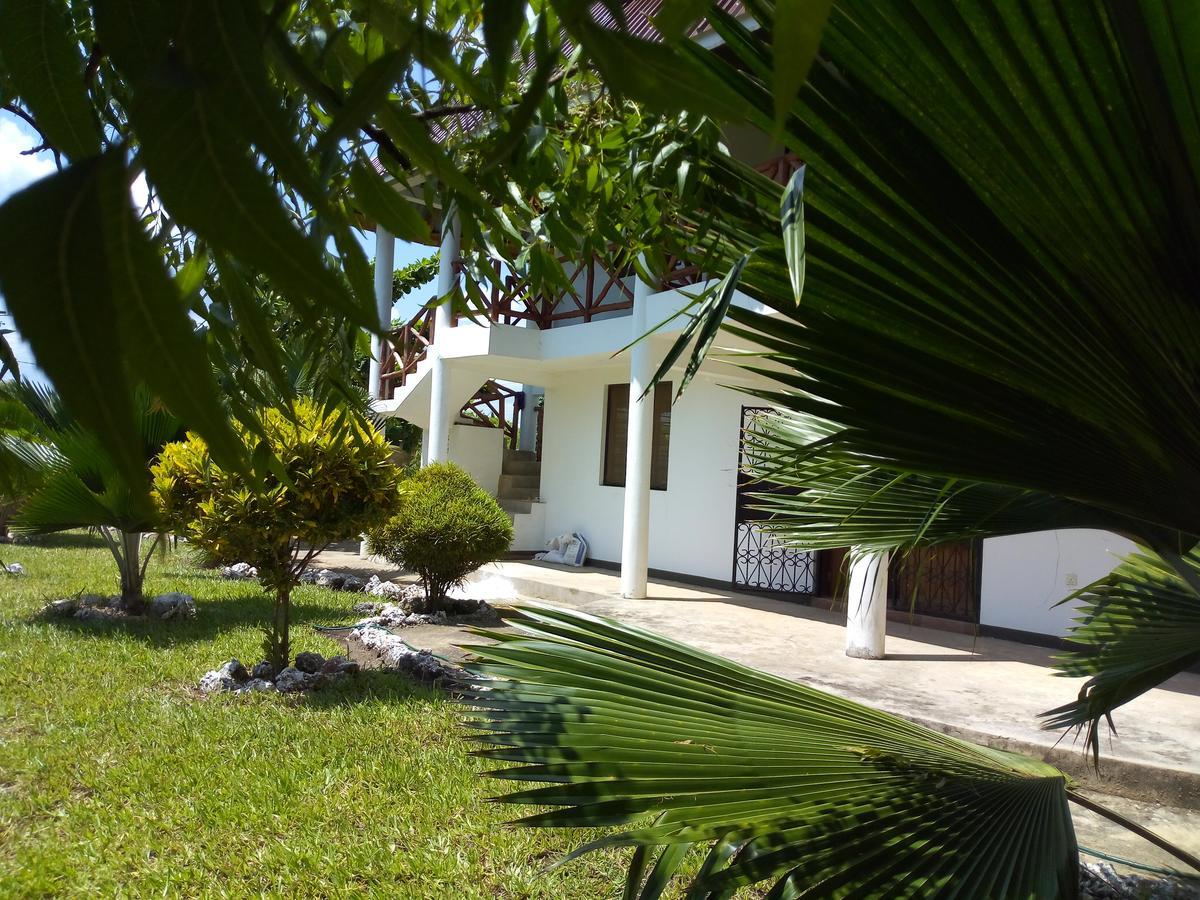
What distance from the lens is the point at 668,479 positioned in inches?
459

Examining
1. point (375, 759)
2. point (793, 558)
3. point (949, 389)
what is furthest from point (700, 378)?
point (949, 389)

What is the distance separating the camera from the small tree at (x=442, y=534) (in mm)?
8656

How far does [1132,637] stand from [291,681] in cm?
485

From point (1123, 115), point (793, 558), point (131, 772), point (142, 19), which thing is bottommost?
point (131, 772)

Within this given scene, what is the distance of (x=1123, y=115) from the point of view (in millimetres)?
1057

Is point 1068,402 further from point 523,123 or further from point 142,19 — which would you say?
point 142,19

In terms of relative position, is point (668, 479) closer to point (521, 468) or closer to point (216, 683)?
point (521, 468)

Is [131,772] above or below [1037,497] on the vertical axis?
below

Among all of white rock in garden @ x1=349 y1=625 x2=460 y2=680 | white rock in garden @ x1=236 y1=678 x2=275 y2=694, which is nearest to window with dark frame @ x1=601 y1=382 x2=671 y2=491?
white rock in garden @ x1=349 y1=625 x2=460 y2=680

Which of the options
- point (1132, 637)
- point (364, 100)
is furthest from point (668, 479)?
point (364, 100)

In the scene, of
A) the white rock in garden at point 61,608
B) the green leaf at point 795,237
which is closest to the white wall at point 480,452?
the white rock in garden at point 61,608

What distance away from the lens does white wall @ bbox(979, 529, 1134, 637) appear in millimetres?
7766

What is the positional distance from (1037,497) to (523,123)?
6.54 ft

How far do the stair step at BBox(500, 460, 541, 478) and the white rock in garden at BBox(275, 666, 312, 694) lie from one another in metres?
8.85
